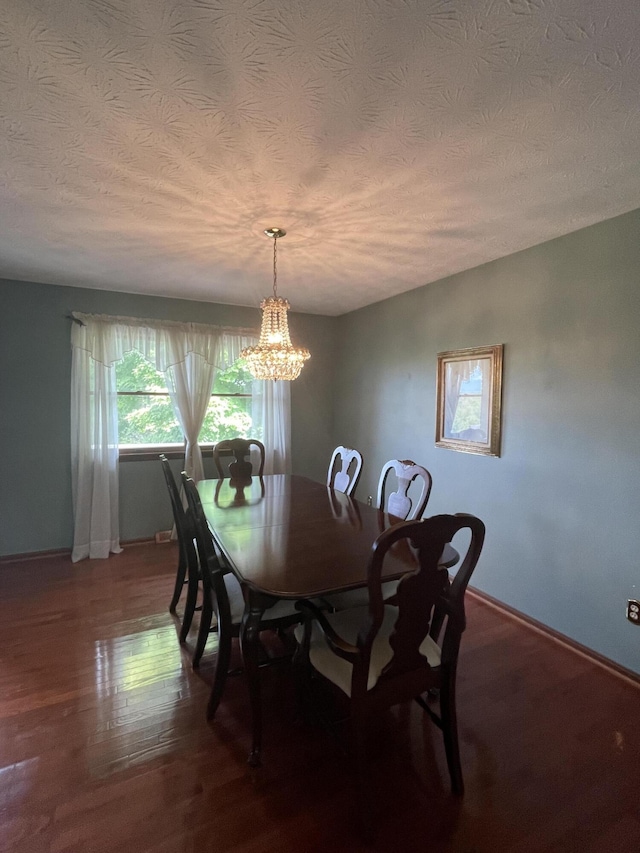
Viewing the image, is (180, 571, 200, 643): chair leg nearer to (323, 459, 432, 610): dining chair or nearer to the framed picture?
(323, 459, 432, 610): dining chair

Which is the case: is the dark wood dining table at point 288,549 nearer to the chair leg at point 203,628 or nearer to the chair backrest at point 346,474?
the chair backrest at point 346,474

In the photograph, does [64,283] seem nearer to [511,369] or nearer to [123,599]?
[123,599]

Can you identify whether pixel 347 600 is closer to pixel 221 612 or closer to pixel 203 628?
pixel 221 612

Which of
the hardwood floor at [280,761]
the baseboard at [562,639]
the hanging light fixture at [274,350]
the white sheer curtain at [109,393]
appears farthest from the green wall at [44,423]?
the baseboard at [562,639]

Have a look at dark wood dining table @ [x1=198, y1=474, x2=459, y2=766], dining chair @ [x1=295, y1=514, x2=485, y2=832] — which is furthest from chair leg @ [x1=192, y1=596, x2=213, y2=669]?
dining chair @ [x1=295, y1=514, x2=485, y2=832]

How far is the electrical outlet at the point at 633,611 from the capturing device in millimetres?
1970

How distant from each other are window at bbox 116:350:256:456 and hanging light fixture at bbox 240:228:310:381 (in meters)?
1.77

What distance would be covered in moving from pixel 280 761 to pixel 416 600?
919mm

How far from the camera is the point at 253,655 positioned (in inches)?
58.0

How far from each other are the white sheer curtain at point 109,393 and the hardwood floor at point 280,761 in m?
1.25

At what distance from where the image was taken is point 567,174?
1.63 metres

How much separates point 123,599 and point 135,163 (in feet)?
8.66

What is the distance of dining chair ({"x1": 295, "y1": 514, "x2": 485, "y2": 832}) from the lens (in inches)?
46.3

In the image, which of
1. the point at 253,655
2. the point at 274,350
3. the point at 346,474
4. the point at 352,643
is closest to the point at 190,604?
the point at 253,655
